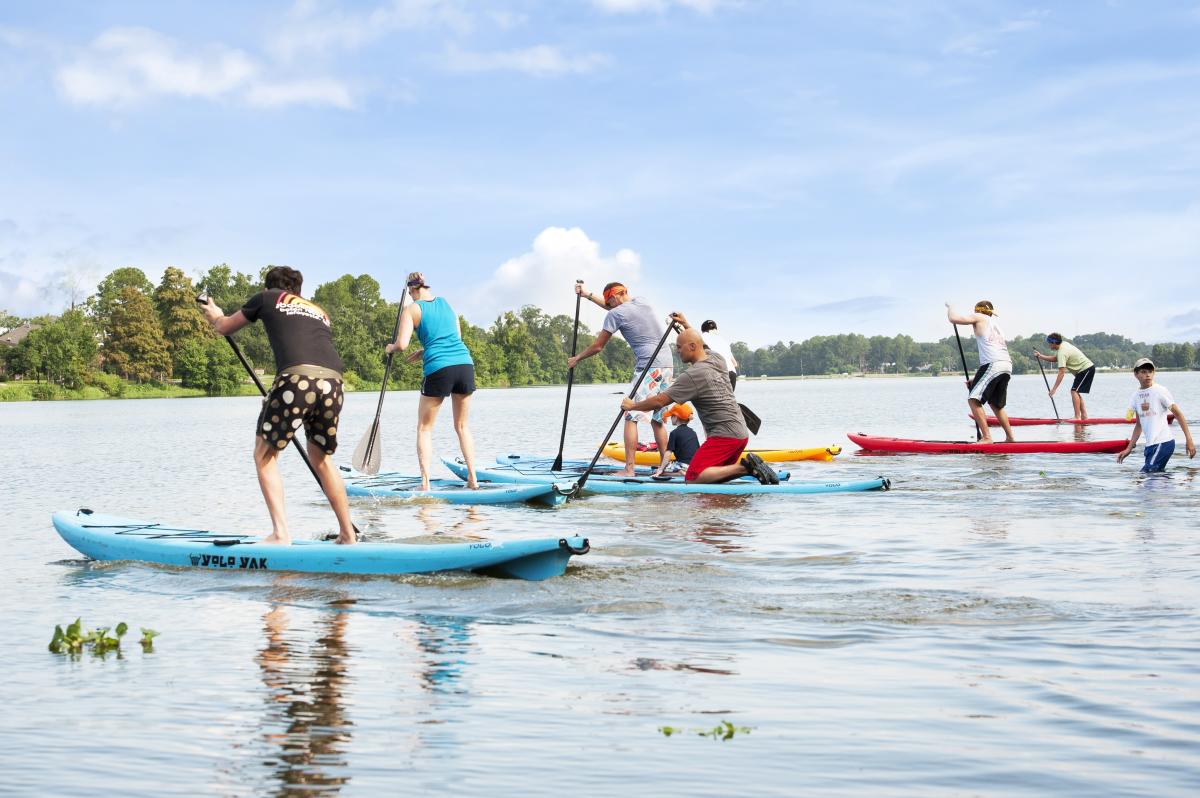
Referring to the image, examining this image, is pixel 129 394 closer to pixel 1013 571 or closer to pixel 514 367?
pixel 514 367

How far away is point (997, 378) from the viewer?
63.0ft

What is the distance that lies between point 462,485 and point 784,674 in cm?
850

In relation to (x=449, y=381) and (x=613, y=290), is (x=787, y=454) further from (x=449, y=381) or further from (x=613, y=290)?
(x=449, y=381)

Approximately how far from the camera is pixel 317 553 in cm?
862

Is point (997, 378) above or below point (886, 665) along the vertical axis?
above

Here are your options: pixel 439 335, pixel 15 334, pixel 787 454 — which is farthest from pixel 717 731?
pixel 15 334

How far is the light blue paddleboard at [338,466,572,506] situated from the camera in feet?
42.3

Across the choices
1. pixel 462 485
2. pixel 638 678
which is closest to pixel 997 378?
pixel 462 485

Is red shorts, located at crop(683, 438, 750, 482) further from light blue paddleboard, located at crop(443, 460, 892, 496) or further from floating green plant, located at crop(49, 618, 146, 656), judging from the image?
floating green plant, located at crop(49, 618, 146, 656)

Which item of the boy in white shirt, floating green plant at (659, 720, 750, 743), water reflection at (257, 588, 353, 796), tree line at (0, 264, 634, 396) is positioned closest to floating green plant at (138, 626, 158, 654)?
water reflection at (257, 588, 353, 796)

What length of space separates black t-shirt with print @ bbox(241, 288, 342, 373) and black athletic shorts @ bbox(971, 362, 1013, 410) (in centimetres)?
1330

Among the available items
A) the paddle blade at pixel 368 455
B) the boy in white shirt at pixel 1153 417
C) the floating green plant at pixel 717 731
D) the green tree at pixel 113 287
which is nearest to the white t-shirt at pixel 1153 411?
the boy in white shirt at pixel 1153 417

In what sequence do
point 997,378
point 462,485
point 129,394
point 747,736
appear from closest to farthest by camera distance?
point 747,736
point 462,485
point 997,378
point 129,394

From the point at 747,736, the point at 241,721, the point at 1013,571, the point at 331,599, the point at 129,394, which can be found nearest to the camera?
the point at 747,736
